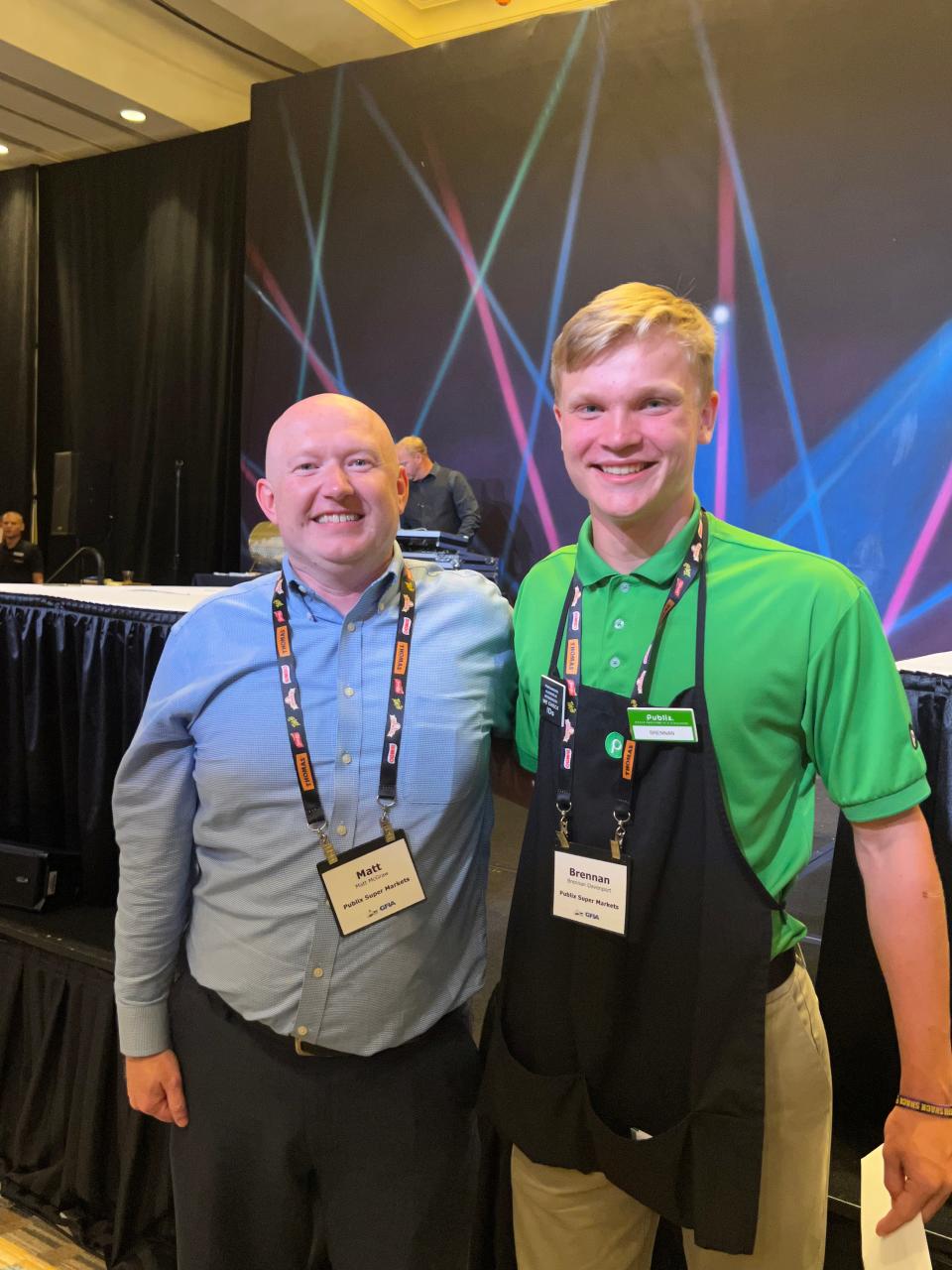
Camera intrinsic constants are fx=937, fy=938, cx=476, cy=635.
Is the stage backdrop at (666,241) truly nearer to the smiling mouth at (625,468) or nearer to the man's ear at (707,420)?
the man's ear at (707,420)

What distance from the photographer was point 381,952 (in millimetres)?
1068

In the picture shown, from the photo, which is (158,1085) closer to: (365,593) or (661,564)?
(365,593)

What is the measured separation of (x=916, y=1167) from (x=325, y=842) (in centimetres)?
67

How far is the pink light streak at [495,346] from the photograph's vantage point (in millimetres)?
5637

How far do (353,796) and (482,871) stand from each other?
23cm

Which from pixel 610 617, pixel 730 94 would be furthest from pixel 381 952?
pixel 730 94

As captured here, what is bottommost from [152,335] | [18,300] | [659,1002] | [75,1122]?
[75,1122]

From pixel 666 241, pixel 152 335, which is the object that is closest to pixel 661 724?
pixel 666 241

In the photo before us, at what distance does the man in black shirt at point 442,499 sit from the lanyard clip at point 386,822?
466 centimetres

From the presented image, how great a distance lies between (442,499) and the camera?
5699 mm

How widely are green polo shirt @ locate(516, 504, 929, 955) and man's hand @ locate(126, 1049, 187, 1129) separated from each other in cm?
72

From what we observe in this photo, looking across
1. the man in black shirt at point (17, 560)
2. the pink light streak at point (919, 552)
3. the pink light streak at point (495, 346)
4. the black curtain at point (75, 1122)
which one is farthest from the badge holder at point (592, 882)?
the man in black shirt at point (17, 560)

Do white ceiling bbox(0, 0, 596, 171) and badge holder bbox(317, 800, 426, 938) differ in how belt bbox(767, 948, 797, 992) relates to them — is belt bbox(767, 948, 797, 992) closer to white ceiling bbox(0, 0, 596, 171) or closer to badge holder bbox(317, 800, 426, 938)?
badge holder bbox(317, 800, 426, 938)

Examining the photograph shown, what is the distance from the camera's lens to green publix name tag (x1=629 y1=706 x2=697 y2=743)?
93 cm
